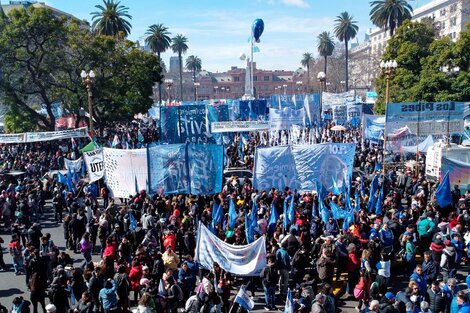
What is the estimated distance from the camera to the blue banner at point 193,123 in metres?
23.4

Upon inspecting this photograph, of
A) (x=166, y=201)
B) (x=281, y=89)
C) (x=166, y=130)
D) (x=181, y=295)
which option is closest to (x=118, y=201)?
(x=166, y=130)

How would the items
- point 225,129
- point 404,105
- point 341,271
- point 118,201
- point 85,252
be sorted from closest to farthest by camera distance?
point 341,271 → point 85,252 → point 118,201 → point 404,105 → point 225,129

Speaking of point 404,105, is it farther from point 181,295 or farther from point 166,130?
point 181,295

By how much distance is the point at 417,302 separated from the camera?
9.11 metres

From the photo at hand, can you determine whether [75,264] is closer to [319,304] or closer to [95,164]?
[95,164]

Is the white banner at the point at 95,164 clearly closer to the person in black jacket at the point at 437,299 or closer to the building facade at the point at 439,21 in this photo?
the person in black jacket at the point at 437,299

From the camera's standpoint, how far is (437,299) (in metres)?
9.16

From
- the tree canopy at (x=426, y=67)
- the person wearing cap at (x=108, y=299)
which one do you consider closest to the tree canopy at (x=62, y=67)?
the tree canopy at (x=426, y=67)

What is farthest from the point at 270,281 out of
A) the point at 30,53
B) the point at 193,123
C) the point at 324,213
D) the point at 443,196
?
the point at 30,53

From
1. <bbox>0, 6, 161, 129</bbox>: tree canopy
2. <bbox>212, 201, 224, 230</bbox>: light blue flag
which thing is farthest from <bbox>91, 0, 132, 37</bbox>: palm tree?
<bbox>212, 201, 224, 230</bbox>: light blue flag

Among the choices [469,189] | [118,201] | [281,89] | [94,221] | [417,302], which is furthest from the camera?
[281,89]

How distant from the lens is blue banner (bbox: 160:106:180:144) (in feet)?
78.8

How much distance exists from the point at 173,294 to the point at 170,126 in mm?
15533

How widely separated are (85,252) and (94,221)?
1726mm
